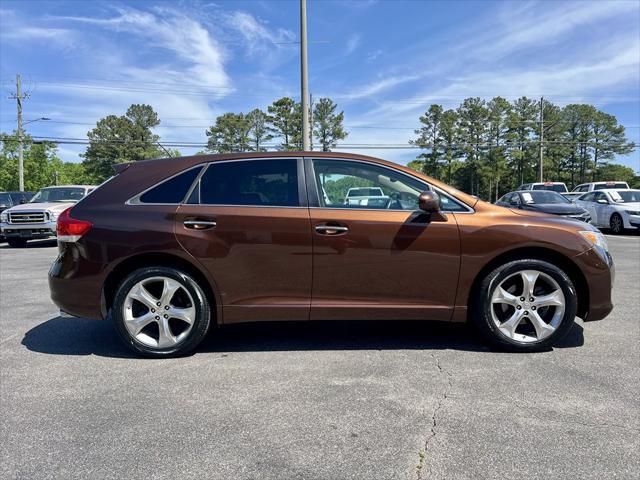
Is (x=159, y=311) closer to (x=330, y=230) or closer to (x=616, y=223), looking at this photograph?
(x=330, y=230)

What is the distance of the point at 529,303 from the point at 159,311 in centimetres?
300

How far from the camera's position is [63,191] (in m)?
14.4

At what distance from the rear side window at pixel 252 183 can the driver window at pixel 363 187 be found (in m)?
0.25

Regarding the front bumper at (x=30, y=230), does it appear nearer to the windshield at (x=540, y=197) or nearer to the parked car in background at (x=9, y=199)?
the parked car in background at (x=9, y=199)

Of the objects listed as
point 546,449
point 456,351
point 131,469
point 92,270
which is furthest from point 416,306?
point 92,270

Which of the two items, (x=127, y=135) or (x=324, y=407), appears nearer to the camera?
(x=324, y=407)

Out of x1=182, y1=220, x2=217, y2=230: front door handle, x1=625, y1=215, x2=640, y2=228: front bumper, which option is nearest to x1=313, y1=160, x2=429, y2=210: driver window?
x1=182, y1=220, x2=217, y2=230: front door handle

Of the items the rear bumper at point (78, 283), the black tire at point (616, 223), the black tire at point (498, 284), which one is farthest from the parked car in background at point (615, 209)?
the rear bumper at point (78, 283)

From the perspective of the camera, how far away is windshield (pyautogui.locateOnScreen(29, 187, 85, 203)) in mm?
13961

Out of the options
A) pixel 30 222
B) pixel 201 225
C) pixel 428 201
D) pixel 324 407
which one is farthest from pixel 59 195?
pixel 324 407

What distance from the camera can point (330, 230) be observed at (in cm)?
365

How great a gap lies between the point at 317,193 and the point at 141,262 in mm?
1556

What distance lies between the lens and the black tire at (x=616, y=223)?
15.2 metres

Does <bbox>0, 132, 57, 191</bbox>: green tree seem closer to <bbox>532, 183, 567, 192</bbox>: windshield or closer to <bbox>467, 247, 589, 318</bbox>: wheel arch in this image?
<bbox>532, 183, 567, 192</bbox>: windshield
